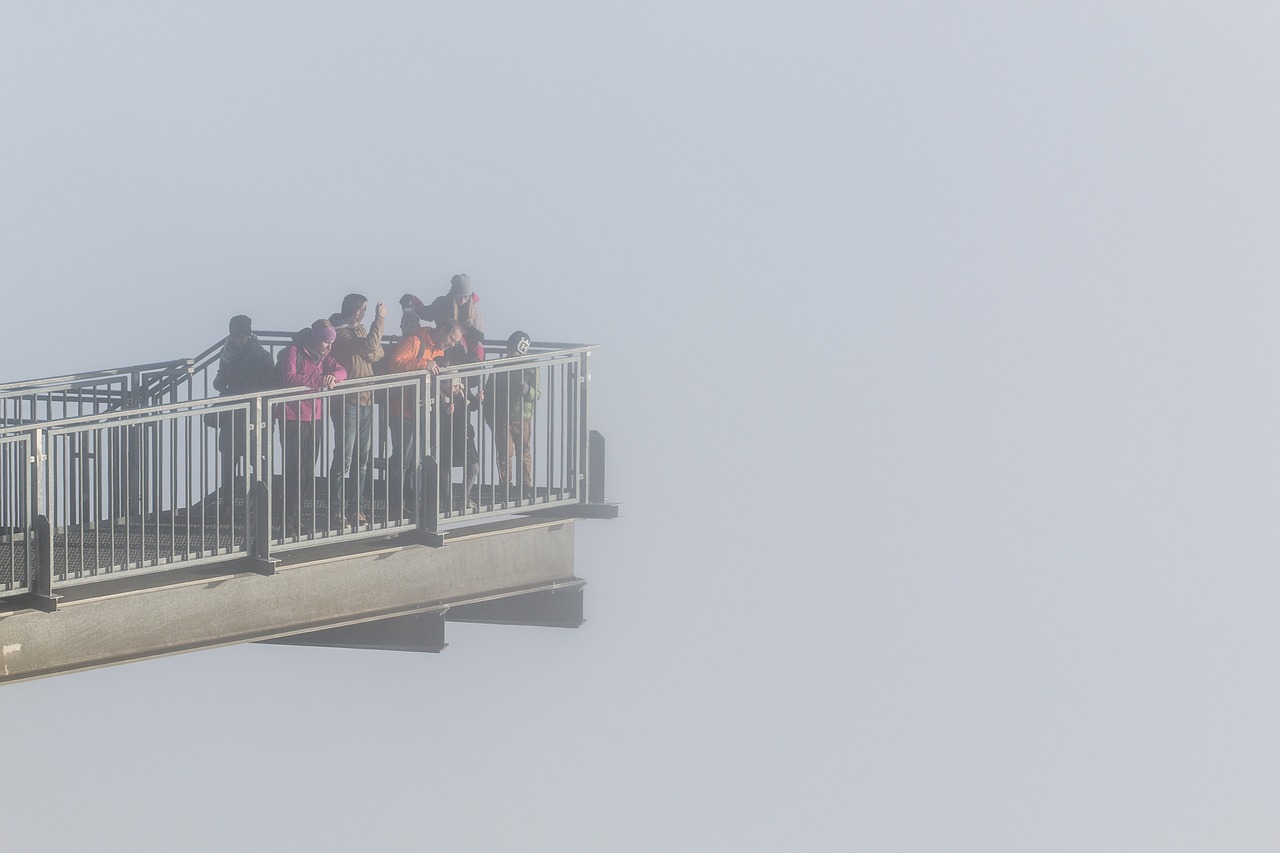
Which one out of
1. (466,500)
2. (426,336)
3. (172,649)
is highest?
(426,336)

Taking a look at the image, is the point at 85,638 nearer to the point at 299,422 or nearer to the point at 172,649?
the point at 172,649

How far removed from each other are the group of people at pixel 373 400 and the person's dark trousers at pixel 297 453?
1 centimetres

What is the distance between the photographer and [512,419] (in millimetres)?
16156

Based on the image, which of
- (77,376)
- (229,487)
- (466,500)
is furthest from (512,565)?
(77,376)

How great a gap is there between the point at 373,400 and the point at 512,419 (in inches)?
66.4

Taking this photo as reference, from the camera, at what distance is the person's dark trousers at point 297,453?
14.4 m

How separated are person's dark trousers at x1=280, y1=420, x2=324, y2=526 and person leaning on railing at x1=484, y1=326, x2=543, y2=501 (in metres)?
1.55

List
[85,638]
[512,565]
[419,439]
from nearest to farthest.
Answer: [85,638] → [419,439] → [512,565]

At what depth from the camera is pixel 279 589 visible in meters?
14.2

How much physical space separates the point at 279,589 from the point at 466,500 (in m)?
1.91

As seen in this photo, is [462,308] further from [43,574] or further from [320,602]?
[43,574]

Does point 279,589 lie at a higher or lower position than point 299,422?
lower

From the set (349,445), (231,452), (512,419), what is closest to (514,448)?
(512,419)

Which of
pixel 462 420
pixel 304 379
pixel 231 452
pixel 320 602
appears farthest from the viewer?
pixel 462 420
